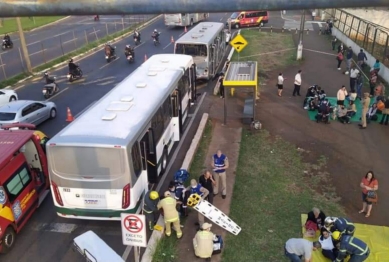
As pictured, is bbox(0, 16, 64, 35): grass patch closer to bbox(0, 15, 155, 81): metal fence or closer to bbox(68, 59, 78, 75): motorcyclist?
bbox(0, 15, 155, 81): metal fence

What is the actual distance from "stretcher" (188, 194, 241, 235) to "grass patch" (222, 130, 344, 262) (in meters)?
0.21

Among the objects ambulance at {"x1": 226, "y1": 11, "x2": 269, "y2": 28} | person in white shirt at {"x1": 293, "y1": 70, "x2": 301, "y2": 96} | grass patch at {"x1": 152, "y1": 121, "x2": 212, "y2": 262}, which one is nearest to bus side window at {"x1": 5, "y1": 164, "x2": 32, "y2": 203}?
grass patch at {"x1": 152, "y1": 121, "x2": 212, "y2": 262}

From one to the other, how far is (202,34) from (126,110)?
13.8 meters

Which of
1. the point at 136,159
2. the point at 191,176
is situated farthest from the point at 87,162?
the point at 191,176

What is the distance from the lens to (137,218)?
23.5 ft

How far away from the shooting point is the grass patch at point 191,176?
29.4ft

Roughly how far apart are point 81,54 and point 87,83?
28.4 ft

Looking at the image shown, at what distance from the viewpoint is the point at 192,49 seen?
878 inches

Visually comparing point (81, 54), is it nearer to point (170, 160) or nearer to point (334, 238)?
point (170, 160)

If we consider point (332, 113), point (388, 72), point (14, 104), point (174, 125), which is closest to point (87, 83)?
point (14, 104)

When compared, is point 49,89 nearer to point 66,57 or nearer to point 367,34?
point 66,57

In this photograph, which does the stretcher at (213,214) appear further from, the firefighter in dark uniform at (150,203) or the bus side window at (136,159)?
the bus side window at (136,159)

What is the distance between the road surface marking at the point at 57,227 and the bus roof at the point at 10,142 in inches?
84.5

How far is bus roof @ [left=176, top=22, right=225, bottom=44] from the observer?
22.2m
